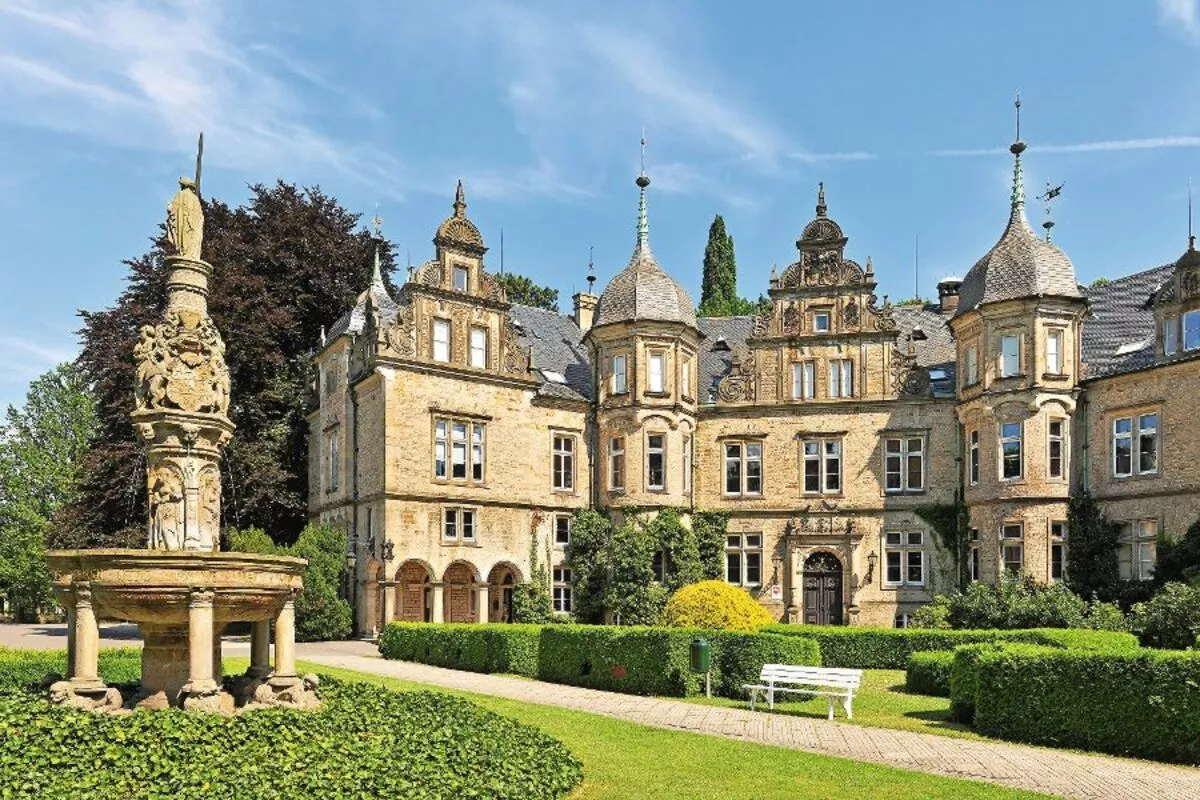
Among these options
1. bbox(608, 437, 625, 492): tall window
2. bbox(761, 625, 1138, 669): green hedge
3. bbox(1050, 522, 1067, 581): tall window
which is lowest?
bbox(761, 625, 1138, 669): green hedge

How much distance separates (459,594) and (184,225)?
22.2m

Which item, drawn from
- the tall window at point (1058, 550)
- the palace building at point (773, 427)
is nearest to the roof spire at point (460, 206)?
the palace building at point (773, 427)

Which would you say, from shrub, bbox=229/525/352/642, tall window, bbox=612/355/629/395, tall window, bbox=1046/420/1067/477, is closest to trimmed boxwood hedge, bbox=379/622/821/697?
shrub, bbox=229/525/352/642

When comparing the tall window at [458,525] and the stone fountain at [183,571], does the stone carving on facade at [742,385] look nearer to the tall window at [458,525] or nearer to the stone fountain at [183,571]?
the tall window at [458,525]

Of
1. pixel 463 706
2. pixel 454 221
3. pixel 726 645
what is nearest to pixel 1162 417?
pixel 726 645

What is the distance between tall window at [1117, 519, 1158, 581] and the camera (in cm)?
3156

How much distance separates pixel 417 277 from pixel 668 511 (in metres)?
11.1

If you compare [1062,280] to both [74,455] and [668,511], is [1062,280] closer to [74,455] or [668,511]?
[668,511]

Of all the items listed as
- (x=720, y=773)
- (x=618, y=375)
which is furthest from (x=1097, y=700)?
(x=618, y=375)

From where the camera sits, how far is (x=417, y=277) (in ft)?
115

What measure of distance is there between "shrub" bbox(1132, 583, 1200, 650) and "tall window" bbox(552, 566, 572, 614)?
17672 millimetres

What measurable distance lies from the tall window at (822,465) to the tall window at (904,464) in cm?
157

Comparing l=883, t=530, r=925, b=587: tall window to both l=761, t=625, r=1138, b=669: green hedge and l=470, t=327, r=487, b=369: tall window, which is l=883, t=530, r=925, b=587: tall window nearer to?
l=761, t=625, r=1138, b=669: green hedge

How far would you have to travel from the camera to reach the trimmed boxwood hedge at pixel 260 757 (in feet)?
33.7
